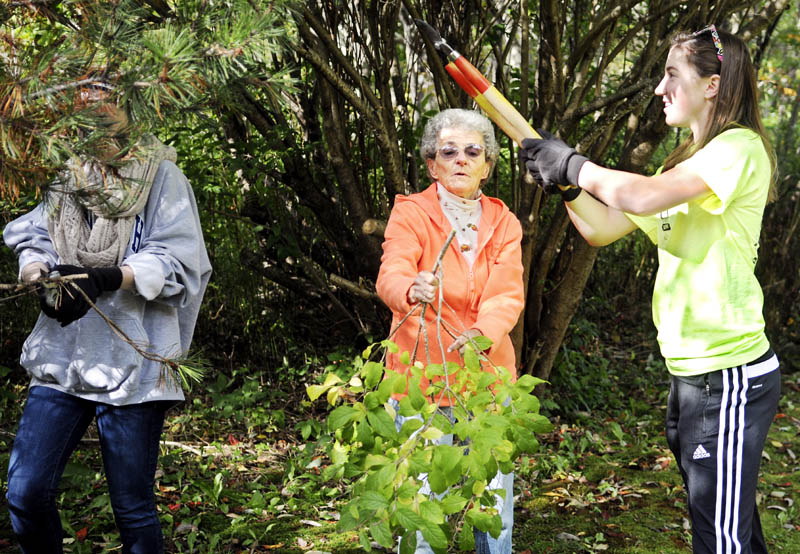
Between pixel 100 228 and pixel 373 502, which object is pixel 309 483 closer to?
pixel 100 228

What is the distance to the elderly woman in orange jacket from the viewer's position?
2.55 metres

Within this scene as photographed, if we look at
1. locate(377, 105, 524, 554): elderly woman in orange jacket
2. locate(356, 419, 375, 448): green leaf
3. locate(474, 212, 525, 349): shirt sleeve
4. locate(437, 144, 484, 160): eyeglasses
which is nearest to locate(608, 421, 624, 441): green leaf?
locate(377, 105, 524, 554): elderly woman in orange jacket

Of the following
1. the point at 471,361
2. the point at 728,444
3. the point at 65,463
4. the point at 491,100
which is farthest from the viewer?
the point at 491,100

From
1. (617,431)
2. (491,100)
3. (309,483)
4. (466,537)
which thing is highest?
(491,100)

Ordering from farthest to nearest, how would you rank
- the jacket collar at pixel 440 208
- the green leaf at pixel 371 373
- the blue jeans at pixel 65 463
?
the jacket collar at pixel 440 208
the blue jeans at pixel 65 463
the green leaf at pixel 371 373

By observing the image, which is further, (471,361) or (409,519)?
(471,361)

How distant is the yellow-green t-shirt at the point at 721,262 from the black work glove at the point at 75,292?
61.5 inches

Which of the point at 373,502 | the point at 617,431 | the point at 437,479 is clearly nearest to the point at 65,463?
the point at 373,502

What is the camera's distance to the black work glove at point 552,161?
2.22 meters

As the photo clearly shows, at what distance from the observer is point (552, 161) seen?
2.28 m

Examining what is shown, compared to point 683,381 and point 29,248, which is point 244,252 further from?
point 683,381

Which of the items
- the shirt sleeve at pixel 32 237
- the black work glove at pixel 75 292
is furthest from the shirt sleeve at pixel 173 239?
the shirt sleeve at pixel 32 237

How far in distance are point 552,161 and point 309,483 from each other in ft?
7.59

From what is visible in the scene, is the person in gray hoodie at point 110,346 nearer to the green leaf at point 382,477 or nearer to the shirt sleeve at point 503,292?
the green leaf at point 382,477
